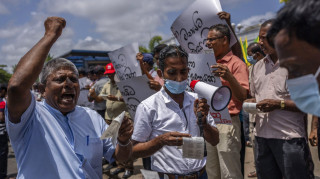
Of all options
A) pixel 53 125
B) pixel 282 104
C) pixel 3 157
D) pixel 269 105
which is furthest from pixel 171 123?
pixel 3 157

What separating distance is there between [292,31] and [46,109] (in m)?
1.55

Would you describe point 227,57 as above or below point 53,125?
above

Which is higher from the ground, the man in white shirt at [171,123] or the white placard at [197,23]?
the white placard at [197,23]

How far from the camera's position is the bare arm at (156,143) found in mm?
1871

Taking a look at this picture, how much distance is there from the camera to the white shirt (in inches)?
81.4

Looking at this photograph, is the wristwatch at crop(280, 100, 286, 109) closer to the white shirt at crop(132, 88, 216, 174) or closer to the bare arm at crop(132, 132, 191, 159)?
the white shirt at crop(132, 88, 216, 174)

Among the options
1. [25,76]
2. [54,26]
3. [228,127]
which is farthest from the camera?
[228,127]

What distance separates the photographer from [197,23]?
311 cm

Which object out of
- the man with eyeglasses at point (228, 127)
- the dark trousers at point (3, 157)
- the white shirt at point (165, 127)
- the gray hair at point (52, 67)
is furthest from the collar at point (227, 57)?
the dark trousers at point (3, 157)

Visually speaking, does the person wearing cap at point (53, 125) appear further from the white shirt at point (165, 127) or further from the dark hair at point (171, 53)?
the dark hair at point (171, 53)

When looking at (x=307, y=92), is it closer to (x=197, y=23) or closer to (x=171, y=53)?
(x=171, y=53)

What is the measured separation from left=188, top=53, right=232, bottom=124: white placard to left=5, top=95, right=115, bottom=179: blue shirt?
1.15 m

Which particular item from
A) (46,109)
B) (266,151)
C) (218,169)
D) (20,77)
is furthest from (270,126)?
(20,77)

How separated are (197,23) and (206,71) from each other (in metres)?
0.88
